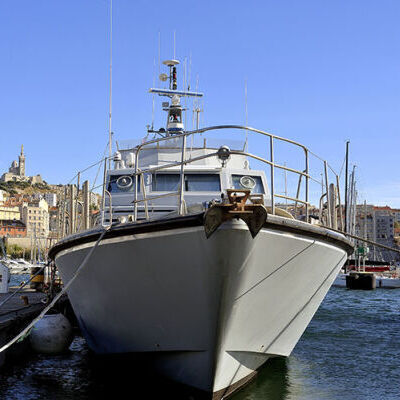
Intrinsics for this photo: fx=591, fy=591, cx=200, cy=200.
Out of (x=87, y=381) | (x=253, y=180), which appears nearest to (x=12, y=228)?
(x=87, y=381)

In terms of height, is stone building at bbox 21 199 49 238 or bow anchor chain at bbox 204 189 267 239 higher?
stone building at bbox 21 199 49 238

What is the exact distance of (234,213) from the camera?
6.34 metres

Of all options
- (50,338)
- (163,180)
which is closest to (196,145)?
(163,180)

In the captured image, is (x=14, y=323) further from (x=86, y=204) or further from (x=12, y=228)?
(x=12, y=228)

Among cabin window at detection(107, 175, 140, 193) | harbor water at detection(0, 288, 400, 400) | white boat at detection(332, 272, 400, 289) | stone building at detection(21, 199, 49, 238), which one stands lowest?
white boat at detection(332, 272, 400, 289)

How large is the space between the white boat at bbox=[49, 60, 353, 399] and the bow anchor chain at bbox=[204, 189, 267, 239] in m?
0.01

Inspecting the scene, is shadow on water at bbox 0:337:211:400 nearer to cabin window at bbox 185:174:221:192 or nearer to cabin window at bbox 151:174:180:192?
cabin window at bbox 151:174:180:192

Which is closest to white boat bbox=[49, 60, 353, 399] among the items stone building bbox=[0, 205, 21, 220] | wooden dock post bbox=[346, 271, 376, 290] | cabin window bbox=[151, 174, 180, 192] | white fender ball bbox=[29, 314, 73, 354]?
cabin window bbox=[151, 174, 180, 192]

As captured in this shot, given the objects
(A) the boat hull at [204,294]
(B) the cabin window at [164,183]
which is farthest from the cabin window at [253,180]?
(A) the boat hull at [204,294]

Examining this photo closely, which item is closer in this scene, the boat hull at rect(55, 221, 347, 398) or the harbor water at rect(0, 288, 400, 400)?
the boat hull at rect(55, 221, 347, 398)

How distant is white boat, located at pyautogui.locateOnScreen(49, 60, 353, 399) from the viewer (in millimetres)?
6629

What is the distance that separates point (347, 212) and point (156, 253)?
34.7 m

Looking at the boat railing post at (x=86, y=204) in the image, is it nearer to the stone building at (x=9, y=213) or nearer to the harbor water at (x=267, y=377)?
the harbor water at (x=267, y=377)

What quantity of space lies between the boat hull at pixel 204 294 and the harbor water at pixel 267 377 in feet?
1.72
